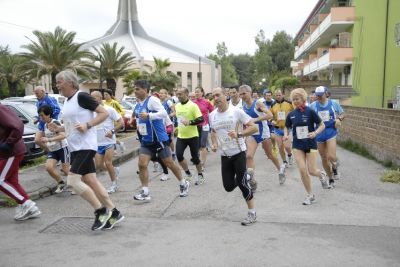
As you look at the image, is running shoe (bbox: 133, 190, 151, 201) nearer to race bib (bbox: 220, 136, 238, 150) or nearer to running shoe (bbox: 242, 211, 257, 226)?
race bib (bbox: 220, 136, 238, 150)

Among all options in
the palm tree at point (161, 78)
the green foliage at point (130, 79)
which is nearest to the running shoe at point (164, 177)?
the green foliage at point (130, 79)

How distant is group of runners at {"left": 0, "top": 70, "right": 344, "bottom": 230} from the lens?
561cm

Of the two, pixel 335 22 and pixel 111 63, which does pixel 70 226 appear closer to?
pixel 335 22

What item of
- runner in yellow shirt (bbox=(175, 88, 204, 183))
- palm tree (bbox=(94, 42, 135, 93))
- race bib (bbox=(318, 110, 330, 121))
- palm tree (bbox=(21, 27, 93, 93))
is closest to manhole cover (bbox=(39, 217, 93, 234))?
runner in yellow shirt (bbox=(175, 88, 204, 183))

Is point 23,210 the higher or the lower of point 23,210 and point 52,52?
the lower

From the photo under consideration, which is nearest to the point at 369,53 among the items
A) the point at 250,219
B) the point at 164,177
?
the point at 164,177

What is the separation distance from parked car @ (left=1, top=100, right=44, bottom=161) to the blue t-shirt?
6618 mm

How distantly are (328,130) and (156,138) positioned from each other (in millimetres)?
3462

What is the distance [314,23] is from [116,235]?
42.3 meters

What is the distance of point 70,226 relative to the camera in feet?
19.5

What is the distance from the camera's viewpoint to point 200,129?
1080cm

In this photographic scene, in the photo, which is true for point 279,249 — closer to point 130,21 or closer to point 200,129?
point 200,129

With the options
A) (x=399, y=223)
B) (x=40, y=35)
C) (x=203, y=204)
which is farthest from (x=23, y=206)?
(x=40, y=35)

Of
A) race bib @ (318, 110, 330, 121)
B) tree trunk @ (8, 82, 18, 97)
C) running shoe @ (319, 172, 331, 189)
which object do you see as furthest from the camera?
tree trunk @ (8, 82, 18, 97)
